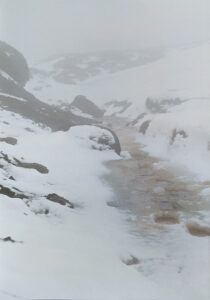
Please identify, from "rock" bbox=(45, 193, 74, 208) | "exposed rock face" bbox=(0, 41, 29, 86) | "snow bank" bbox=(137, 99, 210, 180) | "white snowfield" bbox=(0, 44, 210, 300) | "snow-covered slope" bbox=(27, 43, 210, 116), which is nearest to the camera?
"white snowfield" bbox=(0, 44, 210, 300)

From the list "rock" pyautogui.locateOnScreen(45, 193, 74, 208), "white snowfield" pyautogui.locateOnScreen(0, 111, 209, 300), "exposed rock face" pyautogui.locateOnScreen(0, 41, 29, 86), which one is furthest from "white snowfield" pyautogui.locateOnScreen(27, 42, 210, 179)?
"exposed rock face" pyautogui.locateOnScreen(0, 41, 29, 86)

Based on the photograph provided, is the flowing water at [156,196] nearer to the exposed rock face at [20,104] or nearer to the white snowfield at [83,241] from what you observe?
the white snowfield at [83,241]

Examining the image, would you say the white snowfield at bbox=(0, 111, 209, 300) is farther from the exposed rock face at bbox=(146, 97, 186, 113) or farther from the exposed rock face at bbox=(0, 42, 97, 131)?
the exposed rock face at bbox=(146, 97, 186, 113)

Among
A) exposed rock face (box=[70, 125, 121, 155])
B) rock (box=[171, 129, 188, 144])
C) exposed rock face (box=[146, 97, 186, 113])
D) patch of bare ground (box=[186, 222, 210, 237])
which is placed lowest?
exposed rock face (box=[146, 97, 186, 113])

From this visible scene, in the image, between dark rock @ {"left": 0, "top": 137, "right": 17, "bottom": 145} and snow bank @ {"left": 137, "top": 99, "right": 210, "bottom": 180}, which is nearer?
snow bank @ {"left": 137, "top": 99, "right": 210, "bottom": 180}

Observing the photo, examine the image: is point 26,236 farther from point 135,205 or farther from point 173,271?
point 135,205

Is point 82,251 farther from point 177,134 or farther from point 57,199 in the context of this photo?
point 177,134

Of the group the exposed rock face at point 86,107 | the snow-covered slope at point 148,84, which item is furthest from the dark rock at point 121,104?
the exposed rock face at point 86,107

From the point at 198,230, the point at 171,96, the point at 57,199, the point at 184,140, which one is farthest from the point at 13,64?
the point at 198,230

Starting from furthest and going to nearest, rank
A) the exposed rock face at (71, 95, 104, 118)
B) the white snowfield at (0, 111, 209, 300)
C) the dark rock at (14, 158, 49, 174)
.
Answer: the exposed rock face at (71, 95, 104, 118) → the dark rock at (14, 158, 49, 174) → the white snowfield at (0, 111, 209, 300)

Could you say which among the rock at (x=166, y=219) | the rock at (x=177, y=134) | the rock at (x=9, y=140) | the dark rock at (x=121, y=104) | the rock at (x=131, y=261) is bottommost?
the dark rock at (x=121, y=104)

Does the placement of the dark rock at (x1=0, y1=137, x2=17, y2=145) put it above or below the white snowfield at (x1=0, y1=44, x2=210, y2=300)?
below

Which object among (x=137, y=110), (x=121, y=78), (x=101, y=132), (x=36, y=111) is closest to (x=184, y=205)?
(x=101, y=132)

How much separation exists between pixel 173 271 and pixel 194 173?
8.30 metres
